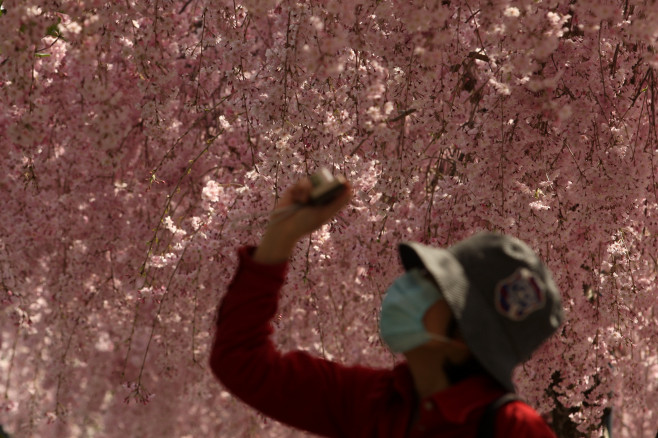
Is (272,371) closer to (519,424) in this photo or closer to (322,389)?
(322,389)

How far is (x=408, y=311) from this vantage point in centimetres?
211

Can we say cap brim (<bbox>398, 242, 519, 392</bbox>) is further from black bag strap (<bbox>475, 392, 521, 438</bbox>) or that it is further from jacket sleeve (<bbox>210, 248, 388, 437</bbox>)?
jacket sleeve (<bbox>210, 248, 388, 437</bbox>)

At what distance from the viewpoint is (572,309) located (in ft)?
18.2

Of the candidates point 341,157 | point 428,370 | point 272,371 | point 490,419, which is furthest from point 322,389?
point 341,157

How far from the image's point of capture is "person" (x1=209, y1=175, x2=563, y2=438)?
6.72 feet

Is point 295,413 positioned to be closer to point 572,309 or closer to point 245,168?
point 572,309

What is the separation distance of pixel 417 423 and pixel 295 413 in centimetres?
32

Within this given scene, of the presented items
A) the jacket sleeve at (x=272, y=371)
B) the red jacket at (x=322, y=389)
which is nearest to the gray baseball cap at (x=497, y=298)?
the red jacket at (x=322, y=389)

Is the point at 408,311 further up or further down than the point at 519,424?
further up

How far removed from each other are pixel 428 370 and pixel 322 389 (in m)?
0.28

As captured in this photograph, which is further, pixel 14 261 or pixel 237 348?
pixel 14 261

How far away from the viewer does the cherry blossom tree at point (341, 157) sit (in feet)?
13.8

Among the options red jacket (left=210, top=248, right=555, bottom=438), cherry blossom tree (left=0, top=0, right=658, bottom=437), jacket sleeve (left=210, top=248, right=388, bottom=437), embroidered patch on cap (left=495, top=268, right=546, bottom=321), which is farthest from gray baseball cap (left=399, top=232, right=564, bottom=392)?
cherry blossom tree (left=0, top=0, right=658, bottom=437)

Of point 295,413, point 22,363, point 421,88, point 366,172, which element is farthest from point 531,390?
point 22,363
